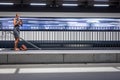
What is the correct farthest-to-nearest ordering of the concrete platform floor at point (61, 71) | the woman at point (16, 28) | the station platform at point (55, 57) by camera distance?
the woman at point (16, 28)
the station platform at point (55, 57)
the concrete platform floor at point (61, 71)

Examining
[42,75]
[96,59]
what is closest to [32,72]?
[42,75]

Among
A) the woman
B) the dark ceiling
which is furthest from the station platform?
the dark ceiling

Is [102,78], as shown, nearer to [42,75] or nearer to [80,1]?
[42,75]

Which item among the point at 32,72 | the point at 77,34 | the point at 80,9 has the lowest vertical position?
the point at 32,72

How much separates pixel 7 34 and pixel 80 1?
502 cm

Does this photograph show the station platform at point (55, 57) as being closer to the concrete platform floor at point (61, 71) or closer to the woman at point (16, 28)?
the concrete platform floor at point (61, 71)

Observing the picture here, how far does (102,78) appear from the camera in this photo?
1205cm

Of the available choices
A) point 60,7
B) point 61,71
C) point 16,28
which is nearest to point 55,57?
point 61,71

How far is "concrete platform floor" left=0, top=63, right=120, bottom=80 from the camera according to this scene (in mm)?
12312

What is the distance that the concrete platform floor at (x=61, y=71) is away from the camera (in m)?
12.3

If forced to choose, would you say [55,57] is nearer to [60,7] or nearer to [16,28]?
[16,28]

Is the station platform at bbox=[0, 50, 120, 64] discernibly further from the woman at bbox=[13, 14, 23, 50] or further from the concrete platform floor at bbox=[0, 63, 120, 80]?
the woman at bbox=[13, 14, 23, 50]

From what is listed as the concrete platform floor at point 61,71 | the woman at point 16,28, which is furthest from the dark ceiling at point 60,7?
the concrete platform floor at point 61,71

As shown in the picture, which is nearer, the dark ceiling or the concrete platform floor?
the concrete platform floor
